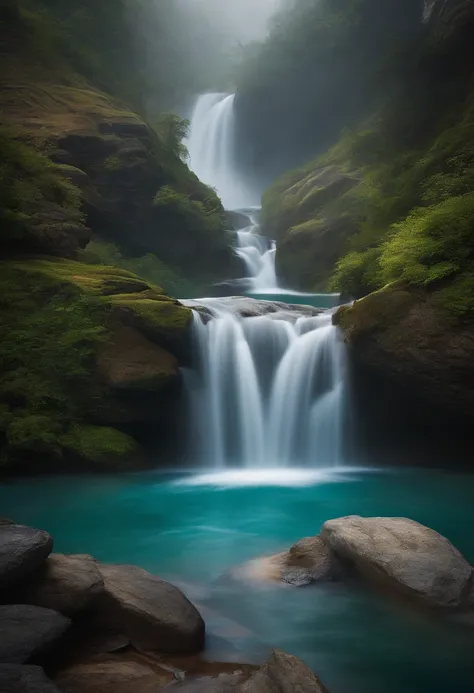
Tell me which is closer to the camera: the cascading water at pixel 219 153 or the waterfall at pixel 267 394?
the waterfall at pixel 267 394

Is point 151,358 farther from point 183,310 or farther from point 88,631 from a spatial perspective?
point 88,631

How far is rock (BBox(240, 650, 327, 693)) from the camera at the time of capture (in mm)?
3312

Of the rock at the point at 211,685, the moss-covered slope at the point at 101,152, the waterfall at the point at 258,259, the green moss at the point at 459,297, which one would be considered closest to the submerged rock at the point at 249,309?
the green moss at the point at 459,297

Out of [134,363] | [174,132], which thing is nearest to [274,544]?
[134,363]

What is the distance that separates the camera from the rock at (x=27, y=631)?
342 cm

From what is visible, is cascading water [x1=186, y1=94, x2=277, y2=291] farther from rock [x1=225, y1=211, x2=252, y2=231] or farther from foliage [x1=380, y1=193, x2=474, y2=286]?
foliage [x1=380, y1=193, x2=474, y2=286]

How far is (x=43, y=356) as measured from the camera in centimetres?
1149

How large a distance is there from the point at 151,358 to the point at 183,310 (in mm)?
1465

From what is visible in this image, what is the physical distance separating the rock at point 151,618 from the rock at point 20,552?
0.59 metres

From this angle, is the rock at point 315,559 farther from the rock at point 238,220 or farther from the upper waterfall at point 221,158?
the upper waterfall at point 221,158

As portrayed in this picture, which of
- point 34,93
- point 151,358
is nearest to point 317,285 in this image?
point 151,358

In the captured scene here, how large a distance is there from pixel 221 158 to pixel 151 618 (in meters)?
40.3

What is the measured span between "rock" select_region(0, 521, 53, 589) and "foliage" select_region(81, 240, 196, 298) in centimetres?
1628

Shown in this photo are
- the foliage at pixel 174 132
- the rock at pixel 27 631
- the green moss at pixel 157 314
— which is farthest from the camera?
the foliage at pixel 174 132
